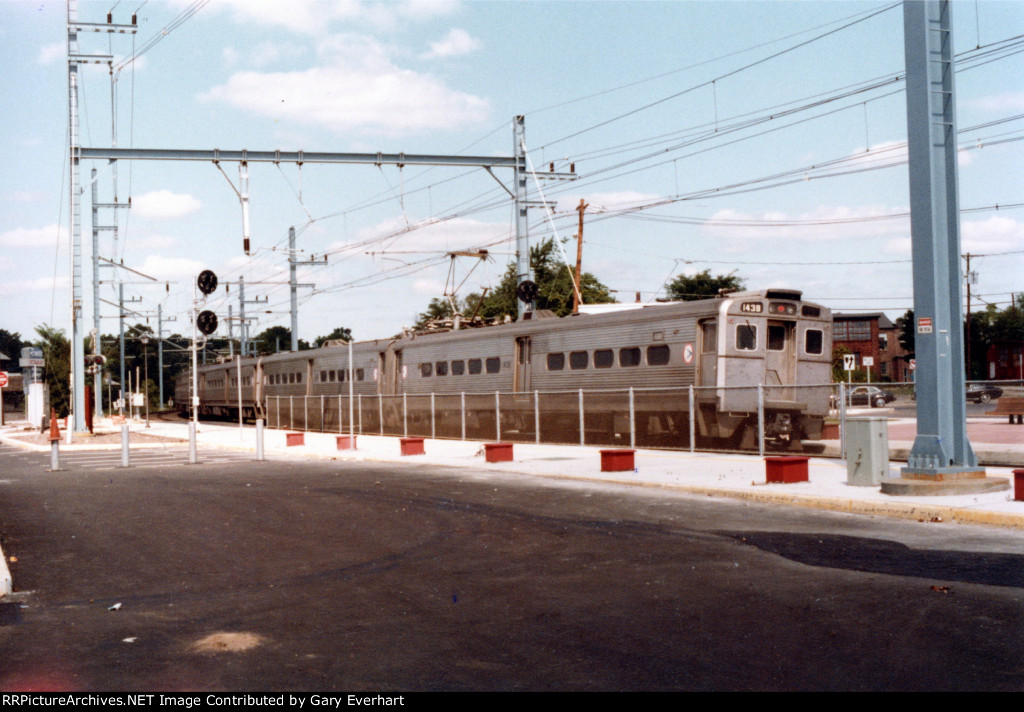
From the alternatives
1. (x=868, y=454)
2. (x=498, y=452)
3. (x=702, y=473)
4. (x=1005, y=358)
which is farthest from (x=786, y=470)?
(x=1005, y=358)

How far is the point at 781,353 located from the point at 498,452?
724 centimetres

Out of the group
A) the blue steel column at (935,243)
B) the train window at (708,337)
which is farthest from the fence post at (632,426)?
the blue steel column at (935,243)

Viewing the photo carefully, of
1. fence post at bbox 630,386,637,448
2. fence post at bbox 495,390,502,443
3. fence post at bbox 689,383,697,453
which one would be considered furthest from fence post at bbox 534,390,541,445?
fence post at bbox 689,383,697,453

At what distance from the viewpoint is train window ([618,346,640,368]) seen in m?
25.7

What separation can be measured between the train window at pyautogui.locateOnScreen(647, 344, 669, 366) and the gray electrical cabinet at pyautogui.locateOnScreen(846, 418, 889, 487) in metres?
9.17

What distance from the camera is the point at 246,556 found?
35.0 feet

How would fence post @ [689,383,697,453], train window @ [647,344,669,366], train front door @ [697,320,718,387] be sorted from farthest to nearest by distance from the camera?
train window @ [647,344,669,366]
train front door @ [697,320,718,387]
fence post @ [689,383,697,453]

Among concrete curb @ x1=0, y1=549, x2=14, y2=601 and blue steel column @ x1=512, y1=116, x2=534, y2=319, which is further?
blue steel column @ x1=512, y1=116, x2=534, y2=319

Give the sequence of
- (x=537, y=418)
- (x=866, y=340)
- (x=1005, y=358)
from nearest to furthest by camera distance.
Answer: (x=537, y=418)
(x=1005, y=358)
(x=866, y=340)

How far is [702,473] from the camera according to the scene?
18.6 meters

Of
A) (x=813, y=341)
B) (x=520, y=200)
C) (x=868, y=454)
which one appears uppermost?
(x=520, y=200)

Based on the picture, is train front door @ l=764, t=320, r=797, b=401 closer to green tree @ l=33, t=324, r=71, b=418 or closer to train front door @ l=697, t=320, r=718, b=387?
train front door @ l=697, t=320, r=718, b=387

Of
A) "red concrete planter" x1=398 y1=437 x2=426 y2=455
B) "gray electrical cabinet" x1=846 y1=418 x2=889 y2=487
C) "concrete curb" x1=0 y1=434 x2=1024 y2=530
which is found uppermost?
"gray electrical cabinet" x1=846 y1=418 x2=889 y2=487

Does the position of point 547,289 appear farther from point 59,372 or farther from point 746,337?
point 746,337
